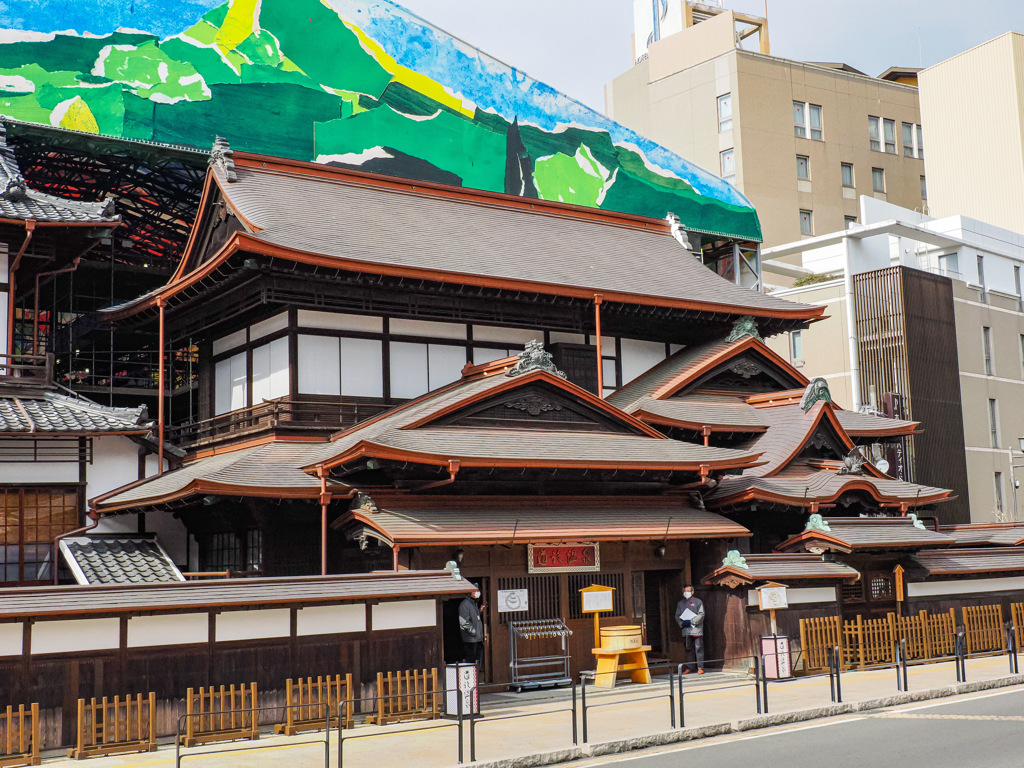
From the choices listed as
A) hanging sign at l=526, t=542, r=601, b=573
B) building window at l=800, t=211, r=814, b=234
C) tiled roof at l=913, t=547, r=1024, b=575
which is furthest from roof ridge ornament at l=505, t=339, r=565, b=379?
building window at l=800, t=211, r=814, b=234

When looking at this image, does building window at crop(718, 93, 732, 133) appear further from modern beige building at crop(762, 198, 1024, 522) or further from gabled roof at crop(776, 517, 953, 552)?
gabled roof at crop(776, 517, 953, 552)

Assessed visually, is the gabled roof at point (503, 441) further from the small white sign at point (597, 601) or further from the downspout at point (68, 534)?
the downspout at point (68, 534)

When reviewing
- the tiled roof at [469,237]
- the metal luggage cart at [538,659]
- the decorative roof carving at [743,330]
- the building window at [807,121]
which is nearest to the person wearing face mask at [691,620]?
the metal luggage cart at [538,659]

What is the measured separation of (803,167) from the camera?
241 feet

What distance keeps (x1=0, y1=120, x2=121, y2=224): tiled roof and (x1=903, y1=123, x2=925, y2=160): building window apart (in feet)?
225

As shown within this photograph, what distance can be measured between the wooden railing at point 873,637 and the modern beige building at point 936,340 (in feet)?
68.0

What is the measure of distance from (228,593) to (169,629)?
1.04m

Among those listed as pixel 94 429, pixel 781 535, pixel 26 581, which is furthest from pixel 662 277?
pixel 26 581

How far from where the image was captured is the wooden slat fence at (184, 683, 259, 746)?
16.2 m

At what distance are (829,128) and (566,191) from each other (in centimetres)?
3946

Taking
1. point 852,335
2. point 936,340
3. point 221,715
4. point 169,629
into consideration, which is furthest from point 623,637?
point 936,340

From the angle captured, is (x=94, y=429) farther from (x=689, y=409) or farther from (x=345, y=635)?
(x=689, y=409)

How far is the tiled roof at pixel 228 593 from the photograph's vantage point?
1566 cm

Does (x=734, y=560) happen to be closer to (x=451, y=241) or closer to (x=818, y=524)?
(x=818, y=524)
